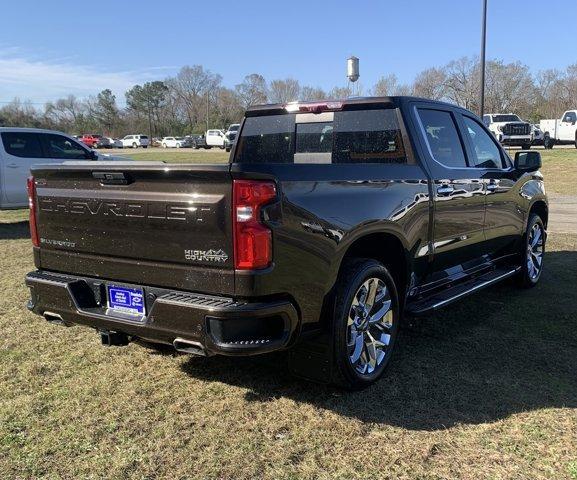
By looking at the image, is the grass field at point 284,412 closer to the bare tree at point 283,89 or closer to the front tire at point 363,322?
the front tire at point 363,322

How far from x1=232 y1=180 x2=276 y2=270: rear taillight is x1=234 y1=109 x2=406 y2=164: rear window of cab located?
1.72 m

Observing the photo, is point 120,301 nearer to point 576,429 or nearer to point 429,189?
point 429,189

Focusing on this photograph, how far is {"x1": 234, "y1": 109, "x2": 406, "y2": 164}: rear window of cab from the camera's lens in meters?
4.38

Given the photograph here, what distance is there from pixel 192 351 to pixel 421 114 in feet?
8.57

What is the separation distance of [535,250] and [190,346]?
4.82m

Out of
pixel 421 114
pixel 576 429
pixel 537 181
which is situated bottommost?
pixel 576 429

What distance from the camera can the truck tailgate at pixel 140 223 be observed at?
9.85ft

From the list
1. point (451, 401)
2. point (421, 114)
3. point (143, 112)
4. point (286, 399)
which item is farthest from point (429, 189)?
point (143, 112)

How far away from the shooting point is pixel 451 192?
4.59 meters

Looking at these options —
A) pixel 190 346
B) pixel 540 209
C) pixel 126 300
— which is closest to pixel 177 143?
pixel 540 209

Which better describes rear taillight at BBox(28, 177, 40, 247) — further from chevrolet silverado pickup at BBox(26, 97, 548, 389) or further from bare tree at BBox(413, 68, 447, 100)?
bare tree at BBox(413, 68, 447, 100)

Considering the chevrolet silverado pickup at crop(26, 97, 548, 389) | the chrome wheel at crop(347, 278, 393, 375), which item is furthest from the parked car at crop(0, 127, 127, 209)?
the chrome wheel at crop(347, 278, 393, 375)

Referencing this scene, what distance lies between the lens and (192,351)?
10.3 ft

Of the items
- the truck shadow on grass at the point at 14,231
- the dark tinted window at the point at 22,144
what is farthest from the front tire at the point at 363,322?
the dark tinted window at the point at 22,144
